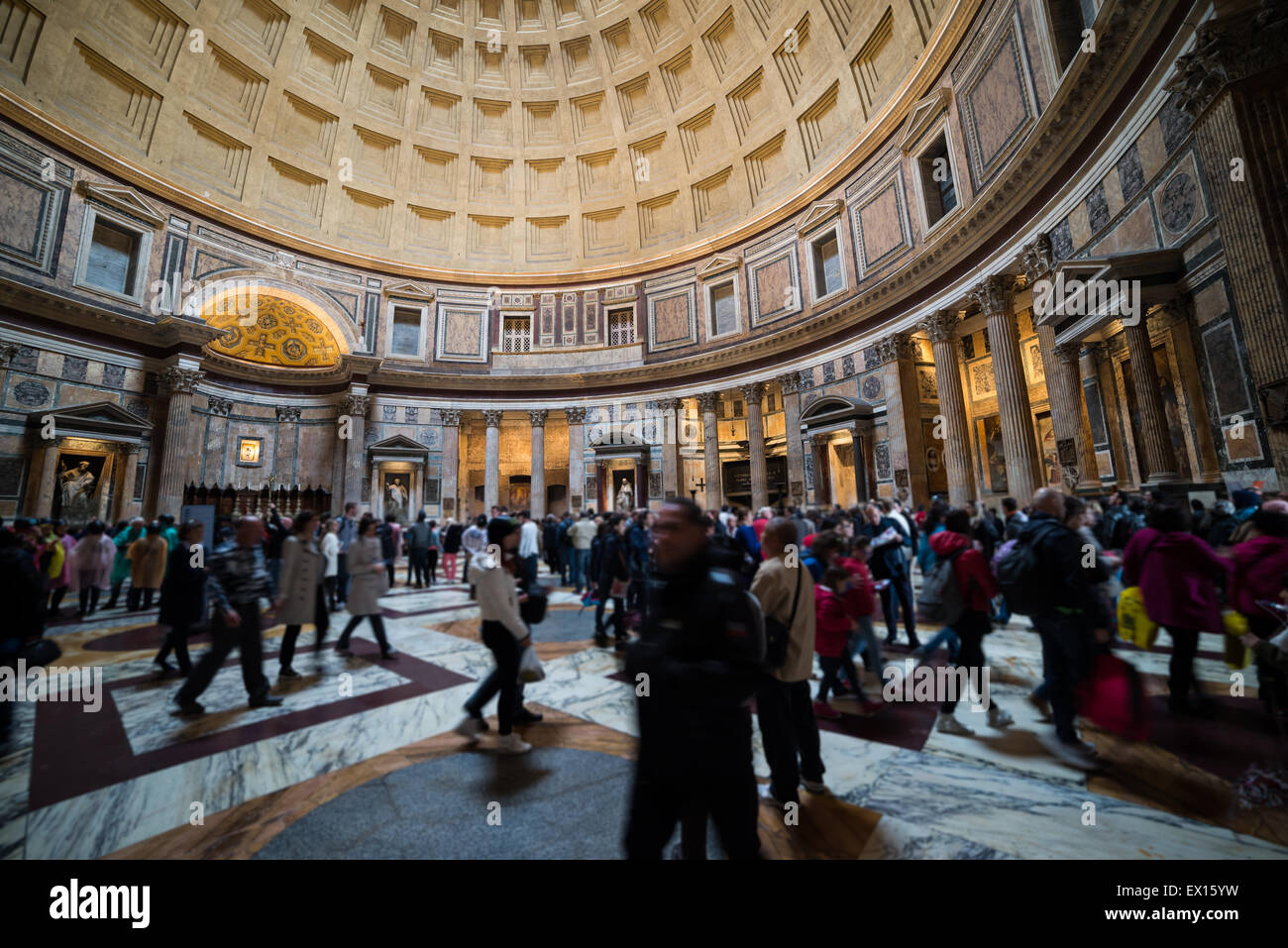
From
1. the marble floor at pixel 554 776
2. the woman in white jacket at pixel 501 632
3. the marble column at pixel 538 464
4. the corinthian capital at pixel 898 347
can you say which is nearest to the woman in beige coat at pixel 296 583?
the marble floor at pixel 554 776

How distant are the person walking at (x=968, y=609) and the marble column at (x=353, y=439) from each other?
20.6 meters

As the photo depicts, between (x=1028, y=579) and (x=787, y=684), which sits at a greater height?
(x=1028, y=579)

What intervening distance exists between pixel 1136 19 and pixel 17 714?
15.9 meters

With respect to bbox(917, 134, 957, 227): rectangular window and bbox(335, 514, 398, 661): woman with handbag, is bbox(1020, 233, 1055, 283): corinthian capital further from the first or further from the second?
bbox(335, 514, 398, 661): woman with handbag

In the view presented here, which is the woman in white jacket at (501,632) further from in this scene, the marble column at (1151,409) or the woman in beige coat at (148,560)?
the marble column at (1151,409)

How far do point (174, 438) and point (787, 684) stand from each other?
20.6 meters

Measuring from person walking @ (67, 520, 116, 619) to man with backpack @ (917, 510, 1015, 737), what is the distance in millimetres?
11612

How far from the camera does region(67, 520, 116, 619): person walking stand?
7.88 m

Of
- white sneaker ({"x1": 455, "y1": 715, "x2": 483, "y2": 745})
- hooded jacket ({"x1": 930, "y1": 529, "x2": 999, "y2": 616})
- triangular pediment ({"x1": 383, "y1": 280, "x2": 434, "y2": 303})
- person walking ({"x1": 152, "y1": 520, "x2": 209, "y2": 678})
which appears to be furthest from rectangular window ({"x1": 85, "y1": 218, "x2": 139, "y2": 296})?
hooded jacket ({"x1": 930, "y1": 529, "x2": 999, "y2": 616})

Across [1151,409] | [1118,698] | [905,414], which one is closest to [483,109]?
[905,414]

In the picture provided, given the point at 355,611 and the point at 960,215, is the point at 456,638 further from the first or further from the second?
the point at 960,215

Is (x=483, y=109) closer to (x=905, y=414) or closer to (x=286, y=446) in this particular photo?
(x=286, y=446)

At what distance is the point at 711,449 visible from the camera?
19953 millimetres

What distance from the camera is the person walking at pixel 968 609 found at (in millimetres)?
3479
